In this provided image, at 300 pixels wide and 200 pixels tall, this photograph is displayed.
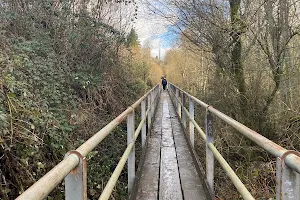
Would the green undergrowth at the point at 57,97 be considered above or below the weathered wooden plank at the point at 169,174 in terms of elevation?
above

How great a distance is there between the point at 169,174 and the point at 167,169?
239 mm

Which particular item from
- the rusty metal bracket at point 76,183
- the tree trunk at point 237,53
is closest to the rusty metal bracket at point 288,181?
the rusty metal bracket at point 76,183

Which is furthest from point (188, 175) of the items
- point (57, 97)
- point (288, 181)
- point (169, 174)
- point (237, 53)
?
point (237, 53)

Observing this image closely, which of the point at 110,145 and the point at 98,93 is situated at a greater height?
the point at 98,93

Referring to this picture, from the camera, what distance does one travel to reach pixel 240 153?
7133 millimetres

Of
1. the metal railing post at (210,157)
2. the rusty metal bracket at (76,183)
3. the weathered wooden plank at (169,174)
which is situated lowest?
the weathered wooden plank at (169,174)

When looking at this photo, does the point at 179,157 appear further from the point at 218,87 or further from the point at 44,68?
the point at 218,87

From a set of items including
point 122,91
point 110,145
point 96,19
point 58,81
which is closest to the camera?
point 58,81

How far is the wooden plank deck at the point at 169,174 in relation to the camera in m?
3.49

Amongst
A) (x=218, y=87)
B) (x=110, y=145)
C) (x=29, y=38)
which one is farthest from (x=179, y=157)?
(x=29, y=38)

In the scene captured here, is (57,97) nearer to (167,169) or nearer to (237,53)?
(167,169)

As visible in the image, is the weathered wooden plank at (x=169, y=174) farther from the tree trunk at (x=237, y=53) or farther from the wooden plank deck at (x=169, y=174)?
the tree trunk at (x=237, y=53)

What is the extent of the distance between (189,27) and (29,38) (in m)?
4.31

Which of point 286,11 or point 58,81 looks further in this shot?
point 286,11
